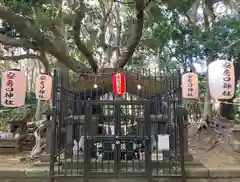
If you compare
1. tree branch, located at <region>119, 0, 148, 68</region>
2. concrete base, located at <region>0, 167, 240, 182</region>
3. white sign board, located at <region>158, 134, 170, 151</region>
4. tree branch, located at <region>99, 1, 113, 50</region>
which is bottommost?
concrete base, located at <region>0, 167, 240, 182</region>

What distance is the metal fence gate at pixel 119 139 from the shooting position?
626 cm

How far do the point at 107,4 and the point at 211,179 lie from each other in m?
8.26

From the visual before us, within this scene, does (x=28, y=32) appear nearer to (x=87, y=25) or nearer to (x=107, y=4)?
(x=107, y=4)

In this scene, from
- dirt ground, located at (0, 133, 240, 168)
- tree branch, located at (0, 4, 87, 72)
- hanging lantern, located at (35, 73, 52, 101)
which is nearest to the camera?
dirt ground, located at (0, 133, 240, 168)

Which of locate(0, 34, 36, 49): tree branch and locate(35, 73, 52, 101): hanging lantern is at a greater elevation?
locate(0, 34, 36, 49): tree branch

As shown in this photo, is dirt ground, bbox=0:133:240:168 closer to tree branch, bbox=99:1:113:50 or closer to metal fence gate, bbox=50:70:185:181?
metal fence gate, bbox=50:70:185:181

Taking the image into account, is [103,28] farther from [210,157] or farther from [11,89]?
[210,157]

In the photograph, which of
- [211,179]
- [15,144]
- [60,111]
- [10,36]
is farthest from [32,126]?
[211,179]

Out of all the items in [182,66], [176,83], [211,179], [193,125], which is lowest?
[211,179]

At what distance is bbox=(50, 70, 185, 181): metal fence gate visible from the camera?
626 cm

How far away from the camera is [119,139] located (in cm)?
624

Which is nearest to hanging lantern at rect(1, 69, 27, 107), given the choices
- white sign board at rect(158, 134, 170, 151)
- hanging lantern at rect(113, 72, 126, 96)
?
hanging lantern at rect(113, 72, 126, 96)

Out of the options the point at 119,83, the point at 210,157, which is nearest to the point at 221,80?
the point at 119,83

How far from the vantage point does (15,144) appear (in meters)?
10.2
